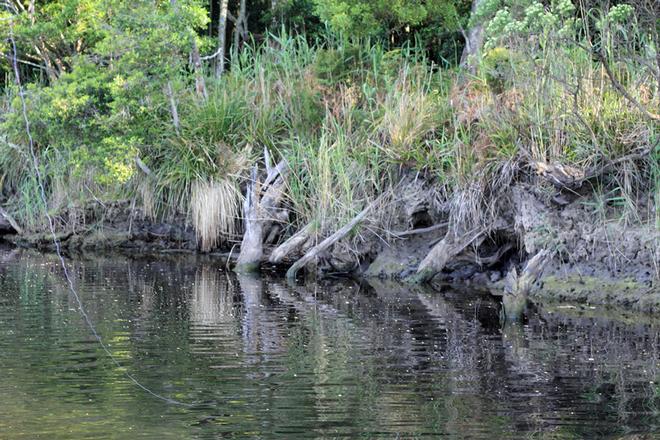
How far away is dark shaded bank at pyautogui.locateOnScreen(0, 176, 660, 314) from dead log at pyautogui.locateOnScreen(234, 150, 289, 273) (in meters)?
0.24

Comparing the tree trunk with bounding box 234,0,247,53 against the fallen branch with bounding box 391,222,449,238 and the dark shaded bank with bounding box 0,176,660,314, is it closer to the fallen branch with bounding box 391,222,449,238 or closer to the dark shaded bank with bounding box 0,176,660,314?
the dark shaded bank with bounding box 0,176,660,314

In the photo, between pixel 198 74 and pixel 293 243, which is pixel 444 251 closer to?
pixel 293 243

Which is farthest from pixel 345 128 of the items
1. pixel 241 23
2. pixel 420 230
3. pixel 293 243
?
pixel 241 23

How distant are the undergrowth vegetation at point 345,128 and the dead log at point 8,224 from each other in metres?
0.28

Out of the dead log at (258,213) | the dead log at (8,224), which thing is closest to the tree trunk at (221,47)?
the dead log at (258,213)

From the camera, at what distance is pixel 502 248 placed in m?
15.6

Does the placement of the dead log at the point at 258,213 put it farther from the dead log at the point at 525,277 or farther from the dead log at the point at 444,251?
the dead log at the point at 525,277

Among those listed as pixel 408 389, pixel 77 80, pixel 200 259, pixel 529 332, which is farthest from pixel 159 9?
pixel 408 389

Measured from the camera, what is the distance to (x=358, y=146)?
55.1 ft

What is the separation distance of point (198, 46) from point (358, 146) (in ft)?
12.9

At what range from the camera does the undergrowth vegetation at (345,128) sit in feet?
46.2

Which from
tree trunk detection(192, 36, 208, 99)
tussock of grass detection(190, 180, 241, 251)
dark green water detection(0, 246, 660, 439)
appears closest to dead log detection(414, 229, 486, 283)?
dark green water detection(0, 246, 660, 439)

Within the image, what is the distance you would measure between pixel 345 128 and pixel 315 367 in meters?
7.74

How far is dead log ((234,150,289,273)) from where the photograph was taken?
56.6 feet
